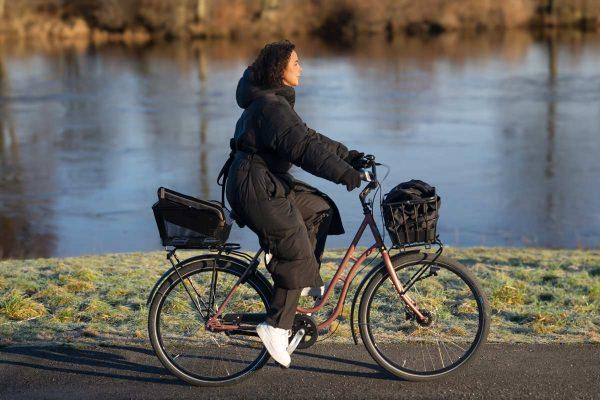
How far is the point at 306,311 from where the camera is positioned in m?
5.18

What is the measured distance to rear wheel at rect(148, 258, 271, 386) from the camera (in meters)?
5.07

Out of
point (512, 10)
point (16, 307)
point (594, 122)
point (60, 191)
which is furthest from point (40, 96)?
point (512, 10)

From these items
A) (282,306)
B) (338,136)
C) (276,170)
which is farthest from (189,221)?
(338,136)

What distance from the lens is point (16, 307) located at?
6.53 m

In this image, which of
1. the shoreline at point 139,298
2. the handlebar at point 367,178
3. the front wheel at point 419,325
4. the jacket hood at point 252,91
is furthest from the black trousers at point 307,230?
the shoreline at point 139,298

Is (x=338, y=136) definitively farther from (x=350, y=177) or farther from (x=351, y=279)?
(x=350, y=177)

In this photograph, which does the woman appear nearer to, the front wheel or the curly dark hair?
the curly dark hair

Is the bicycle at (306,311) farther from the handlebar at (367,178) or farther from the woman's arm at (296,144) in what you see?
the woman's arm at (296,144)

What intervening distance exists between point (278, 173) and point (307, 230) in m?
0.33

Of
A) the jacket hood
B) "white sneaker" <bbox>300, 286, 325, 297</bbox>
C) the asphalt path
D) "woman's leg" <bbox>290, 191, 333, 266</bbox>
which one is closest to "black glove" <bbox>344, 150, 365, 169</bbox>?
"woman's leg" <bbox>290, 191, 333, 266</bbox>

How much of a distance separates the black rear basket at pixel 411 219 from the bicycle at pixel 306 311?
9 centimetres

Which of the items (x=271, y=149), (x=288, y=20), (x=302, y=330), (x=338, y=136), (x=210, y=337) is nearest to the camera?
(x=271, y=149)

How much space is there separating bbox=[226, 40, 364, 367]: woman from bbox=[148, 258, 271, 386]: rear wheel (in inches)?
7.0

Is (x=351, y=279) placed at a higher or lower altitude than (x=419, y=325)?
higher
